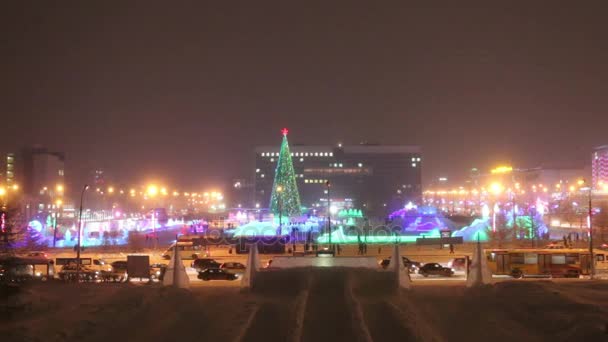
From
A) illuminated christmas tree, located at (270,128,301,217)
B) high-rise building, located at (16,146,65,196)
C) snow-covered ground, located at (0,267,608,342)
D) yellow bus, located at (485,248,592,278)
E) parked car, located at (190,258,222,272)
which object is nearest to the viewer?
snow-covered ground, located at (0,267,608,342)

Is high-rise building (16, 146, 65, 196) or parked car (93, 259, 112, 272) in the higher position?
high-rise building (16, 146, 65, 196)

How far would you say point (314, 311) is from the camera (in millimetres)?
15203

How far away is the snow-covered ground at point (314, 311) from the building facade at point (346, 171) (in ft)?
367

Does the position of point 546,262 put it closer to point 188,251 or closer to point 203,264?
point 203,264

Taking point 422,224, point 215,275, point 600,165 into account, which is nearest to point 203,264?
point 215,275

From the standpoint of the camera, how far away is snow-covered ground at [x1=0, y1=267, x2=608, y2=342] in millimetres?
13609

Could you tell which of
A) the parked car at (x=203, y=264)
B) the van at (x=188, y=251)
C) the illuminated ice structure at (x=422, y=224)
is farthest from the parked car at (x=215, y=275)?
the illuminated ice structure at (x=422, y=224)

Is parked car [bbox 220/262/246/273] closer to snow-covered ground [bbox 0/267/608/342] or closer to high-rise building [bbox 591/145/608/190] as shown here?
snow-covered ground [bbox 0/267/608/342]

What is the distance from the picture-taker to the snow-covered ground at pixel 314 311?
44.7 ft

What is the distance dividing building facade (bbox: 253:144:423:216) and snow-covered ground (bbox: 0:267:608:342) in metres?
112

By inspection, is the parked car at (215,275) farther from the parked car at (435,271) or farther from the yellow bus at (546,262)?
the yellow bus at (546,262)

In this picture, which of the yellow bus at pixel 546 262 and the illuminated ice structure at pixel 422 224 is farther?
the illuminated ice structure at pixel 422 224

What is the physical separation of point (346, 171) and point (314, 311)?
120m

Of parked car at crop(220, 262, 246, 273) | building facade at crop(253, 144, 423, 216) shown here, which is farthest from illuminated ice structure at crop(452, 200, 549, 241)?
building facade at crop(253, 144, 423, 216)
